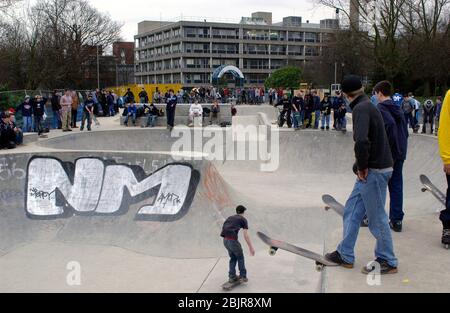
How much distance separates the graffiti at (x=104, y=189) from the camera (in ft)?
30.5

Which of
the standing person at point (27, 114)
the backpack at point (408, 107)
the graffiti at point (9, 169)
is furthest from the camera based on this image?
the backpack at point (408, 107)

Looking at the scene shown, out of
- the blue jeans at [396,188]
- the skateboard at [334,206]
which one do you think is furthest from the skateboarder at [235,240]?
the blue jeans at [396,188]

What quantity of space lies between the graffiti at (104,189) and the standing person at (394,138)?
454 centimetres

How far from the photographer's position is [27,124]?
16109 millimetres

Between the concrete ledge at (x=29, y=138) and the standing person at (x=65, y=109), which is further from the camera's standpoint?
the standing person at (x=65, y=109)

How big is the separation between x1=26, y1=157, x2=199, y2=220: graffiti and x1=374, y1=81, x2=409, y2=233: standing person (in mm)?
4540

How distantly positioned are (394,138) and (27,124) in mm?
13927

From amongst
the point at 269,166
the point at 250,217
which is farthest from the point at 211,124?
the point at 250,217

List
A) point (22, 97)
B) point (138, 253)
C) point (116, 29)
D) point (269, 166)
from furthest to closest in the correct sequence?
point (116, 29)
point (22, 97)
point (269, 166)
point (138, 253)

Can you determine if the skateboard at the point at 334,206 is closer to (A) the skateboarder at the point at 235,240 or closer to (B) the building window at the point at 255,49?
(A) the skateboarder at the point at 235,240

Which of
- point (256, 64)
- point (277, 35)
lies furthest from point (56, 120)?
point (277, 35)

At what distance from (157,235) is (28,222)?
2.89 meters

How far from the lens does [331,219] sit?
9.41 meters

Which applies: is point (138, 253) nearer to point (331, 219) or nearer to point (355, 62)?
point (331, 219)
